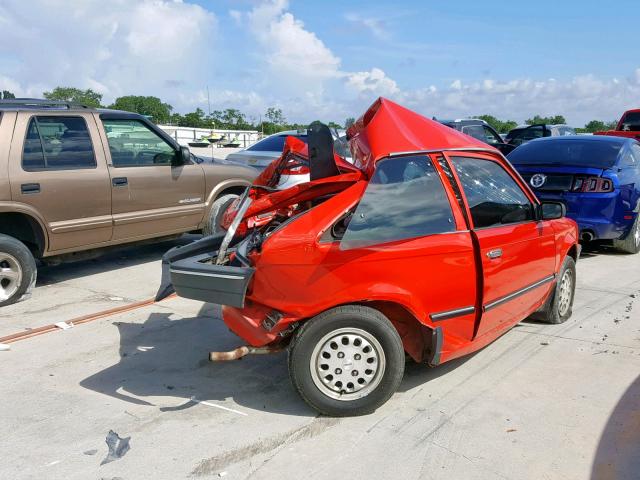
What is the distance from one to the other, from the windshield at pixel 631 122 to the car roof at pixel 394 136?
16188mm

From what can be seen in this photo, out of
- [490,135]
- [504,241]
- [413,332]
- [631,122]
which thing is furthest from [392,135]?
[631,122]

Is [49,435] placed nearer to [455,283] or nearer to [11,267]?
[455,283]

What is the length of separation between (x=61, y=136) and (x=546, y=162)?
6.09m

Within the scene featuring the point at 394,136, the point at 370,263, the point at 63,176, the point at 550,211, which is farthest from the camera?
the point at 63,176

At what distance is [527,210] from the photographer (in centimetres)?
471

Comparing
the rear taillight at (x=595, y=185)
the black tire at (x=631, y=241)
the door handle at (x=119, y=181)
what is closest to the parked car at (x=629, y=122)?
the black tire at (x=631, y=241)

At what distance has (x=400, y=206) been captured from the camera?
380cm

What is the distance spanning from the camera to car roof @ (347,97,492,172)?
3.89 m

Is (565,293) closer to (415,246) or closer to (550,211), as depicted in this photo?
(550,211)

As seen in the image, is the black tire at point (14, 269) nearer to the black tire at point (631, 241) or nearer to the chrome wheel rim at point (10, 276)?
the chrome wheel rim at point (10, 276)

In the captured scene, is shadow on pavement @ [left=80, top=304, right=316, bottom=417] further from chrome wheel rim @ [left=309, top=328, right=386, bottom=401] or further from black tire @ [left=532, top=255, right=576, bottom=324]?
black tire @ [left=532, top=255, right=576, bottom=324]

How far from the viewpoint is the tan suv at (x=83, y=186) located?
20.3ft

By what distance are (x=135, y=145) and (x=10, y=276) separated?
6.98 ft

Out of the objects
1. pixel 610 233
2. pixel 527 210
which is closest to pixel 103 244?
pixel 527 210
